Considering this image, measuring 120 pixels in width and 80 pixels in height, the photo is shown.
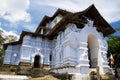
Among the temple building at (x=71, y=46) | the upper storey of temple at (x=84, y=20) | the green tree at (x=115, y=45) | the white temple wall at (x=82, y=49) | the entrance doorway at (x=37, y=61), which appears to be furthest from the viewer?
the green tree at (x=115, y=45)

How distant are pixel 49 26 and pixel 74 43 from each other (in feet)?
36.4

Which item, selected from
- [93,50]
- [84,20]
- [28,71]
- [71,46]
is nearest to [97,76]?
[71,46]

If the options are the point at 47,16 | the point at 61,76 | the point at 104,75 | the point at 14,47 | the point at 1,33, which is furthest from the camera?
the point at 1,33

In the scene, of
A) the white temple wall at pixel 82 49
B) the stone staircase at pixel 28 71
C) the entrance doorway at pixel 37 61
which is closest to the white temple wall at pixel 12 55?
the entrance doorway at pixel 37 61

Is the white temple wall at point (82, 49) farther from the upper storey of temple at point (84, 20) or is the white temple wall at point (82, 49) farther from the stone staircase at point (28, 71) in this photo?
the stone staircase at point (28, 71)

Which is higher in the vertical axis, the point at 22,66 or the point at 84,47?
the point at 84,47

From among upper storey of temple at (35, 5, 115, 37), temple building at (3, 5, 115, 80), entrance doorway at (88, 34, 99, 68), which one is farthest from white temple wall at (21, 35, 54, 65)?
entrance doorway at (88, 34, 99, 68)

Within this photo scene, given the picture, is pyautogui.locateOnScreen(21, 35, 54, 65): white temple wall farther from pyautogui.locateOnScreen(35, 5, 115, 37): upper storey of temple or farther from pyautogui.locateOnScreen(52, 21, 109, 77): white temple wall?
pyautogui.locateOnScreen(52, 21, 109, 77): white temple wall

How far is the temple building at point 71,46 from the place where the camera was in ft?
45.3

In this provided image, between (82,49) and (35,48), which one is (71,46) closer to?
(82,49)

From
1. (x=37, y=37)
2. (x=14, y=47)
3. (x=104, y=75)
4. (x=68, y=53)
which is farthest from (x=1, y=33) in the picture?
(x=104, y=75)

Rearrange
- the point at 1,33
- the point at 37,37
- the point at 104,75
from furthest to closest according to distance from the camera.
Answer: the point at 1,33
the point at 37,37
the point at 104,75

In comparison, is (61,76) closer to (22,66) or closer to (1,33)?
(22,66)

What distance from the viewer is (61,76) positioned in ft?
42.4
